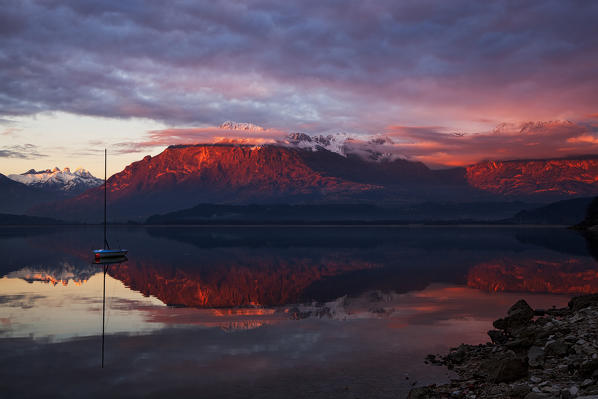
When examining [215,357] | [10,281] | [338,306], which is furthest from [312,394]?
[10,281]

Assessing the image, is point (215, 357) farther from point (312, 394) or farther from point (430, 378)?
point (430, 378)

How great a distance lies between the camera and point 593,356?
1992 centimetres

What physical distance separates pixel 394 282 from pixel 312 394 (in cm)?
3539

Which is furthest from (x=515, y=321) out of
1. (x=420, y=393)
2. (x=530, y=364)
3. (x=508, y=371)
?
(x=420, y=393)

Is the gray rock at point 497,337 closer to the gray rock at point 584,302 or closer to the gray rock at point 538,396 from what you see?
the gray rock at point 584,302

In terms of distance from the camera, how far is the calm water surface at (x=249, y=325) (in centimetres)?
2109

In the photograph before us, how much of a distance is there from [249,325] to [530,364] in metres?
17.1

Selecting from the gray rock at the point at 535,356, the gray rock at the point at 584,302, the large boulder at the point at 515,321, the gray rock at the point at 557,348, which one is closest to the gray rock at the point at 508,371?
the gray rock at the point at 535,356

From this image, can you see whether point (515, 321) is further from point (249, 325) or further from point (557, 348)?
point (249, 325)

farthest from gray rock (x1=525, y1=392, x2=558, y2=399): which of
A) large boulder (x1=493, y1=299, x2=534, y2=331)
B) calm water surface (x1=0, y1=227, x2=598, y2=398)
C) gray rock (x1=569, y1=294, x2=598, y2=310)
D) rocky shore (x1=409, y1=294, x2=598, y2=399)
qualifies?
gray rock (x1=569, y1=294, x2=598, y2=310)

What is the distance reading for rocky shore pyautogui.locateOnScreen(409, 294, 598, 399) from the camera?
17.8 meters

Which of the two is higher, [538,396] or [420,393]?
[538,396]

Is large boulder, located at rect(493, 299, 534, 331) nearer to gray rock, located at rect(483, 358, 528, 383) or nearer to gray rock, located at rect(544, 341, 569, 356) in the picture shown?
gray rock, located at rect(544, 341, 569, 356)

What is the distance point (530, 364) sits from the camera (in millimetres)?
21188
